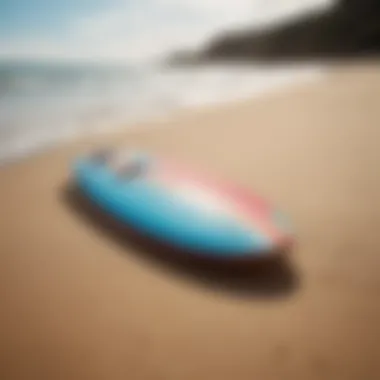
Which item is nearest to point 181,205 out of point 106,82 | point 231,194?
point 231,194

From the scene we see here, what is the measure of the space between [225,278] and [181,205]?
141 mm

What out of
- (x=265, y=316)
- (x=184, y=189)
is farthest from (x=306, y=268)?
(x=184, y=189)

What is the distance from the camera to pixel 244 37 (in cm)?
107

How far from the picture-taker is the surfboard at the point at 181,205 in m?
0.95

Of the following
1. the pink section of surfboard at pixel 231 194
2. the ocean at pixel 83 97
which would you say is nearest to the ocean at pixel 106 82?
the ocean at pixel 83 97

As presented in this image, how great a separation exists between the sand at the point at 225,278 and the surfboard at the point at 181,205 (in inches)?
1.2

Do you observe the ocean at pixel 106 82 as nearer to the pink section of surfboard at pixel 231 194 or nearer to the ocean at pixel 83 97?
the ocean at pixel 83 97

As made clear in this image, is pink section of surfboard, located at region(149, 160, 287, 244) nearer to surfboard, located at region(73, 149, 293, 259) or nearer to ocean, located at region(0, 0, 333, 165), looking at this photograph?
surfboard, located at region(73, 149, 293, 259)

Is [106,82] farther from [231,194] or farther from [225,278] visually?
[225,278]

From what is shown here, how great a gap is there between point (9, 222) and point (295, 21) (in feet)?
2.04

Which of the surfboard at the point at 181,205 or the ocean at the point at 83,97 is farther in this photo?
the ocean at the point at 83,97

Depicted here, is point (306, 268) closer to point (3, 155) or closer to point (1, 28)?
point (3, 155)

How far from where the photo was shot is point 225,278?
975 millimetres

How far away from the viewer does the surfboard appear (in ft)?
3.12
